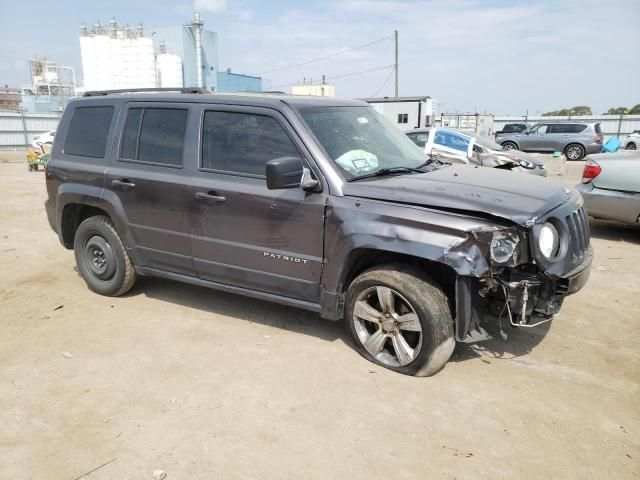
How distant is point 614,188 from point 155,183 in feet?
19.4

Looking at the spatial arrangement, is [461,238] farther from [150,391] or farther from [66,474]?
[66,474]

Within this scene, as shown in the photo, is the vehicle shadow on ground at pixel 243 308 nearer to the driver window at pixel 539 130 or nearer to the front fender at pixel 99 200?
the front fender at pixel 99 200

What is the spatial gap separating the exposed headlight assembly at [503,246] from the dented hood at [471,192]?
12 centimetres

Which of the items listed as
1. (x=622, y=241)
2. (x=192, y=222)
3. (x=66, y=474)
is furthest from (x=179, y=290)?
(x=622, y=241)

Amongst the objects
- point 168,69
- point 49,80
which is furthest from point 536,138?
point 49,80

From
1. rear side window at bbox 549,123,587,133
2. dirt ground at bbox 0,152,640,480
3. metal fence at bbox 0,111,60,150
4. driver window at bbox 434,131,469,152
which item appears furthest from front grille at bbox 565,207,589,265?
metal fence at bbox 0,111,60,150

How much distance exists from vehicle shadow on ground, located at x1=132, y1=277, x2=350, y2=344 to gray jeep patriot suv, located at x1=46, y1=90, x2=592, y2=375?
1.38 feet

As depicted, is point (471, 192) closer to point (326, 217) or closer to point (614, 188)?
Result: point (326, 217)

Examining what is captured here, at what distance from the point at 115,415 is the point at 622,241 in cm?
710

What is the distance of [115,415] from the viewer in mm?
3160

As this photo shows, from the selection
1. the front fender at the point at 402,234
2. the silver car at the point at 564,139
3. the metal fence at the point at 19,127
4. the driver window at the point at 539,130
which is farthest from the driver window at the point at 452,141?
the metal fence at the point at 19,127

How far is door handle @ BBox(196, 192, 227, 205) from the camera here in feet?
13.3

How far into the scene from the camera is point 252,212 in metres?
3.93

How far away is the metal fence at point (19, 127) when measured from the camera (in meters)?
29.5
